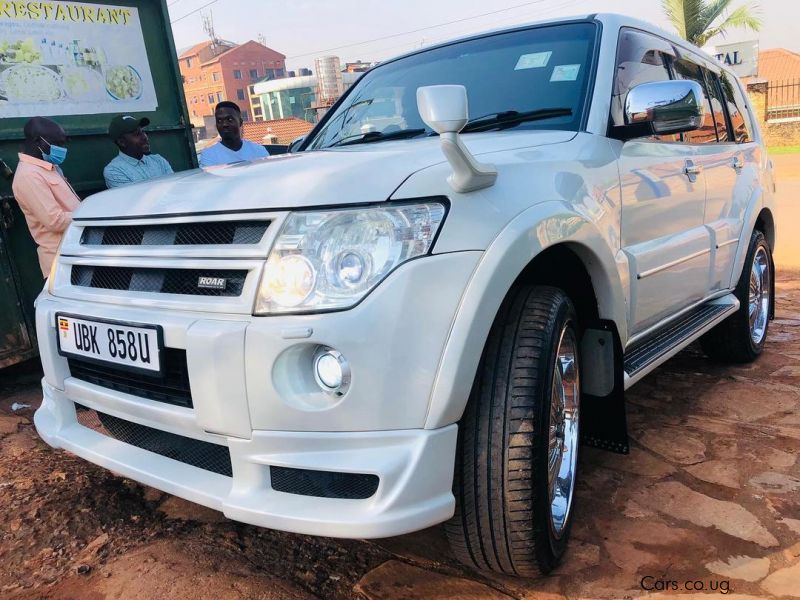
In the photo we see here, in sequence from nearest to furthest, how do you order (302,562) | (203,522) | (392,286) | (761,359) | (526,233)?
1. (392,286)
2. (526,233)
3. (302,562)
4. (203,522)
5. (761,359)

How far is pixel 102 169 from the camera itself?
488 cm

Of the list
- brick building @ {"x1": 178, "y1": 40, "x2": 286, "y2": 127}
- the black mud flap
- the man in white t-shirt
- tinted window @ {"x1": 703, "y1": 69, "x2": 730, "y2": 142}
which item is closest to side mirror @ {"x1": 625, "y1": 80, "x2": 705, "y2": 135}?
the black mud flap

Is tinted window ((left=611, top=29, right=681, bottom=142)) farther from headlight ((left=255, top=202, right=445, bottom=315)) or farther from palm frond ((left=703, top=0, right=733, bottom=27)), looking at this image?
palm frond ((left=703, top=0, right=733, bottom=27))

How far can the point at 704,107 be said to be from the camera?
3.49 m

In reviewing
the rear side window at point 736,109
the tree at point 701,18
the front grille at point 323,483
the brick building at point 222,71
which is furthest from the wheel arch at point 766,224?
the brick building at point 222,71

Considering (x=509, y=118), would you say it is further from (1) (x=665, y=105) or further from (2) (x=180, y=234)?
(2) (x=180, y=234)

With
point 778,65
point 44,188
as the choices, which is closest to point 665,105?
point 44,188

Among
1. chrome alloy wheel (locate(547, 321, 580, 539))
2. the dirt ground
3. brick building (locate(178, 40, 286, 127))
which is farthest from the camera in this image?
brick building (locate(178, 40, 286, 127))

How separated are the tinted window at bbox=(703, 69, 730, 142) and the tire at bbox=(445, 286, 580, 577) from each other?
95.0 inches

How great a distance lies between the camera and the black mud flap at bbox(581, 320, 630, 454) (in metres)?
2.37

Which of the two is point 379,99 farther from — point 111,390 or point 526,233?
point 111,390

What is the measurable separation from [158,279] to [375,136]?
133 centimetres

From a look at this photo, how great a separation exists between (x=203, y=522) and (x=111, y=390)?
2.20 ft

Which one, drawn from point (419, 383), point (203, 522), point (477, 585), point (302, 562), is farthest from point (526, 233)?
point (203, 522)
